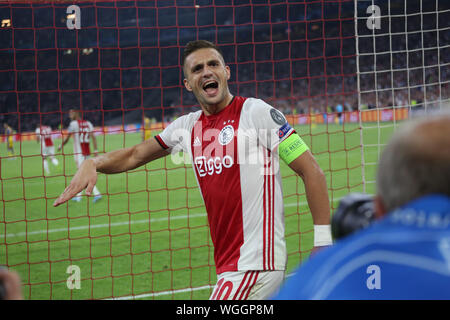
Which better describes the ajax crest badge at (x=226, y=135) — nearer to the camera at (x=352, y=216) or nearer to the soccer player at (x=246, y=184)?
the soccer player at (x=246, y=184)

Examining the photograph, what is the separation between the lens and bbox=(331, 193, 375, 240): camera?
1116 millimetres

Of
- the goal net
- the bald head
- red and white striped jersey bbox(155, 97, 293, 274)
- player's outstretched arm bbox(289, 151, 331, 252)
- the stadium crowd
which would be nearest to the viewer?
the bald head

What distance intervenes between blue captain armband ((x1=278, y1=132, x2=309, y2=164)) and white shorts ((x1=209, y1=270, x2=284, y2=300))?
67 cm

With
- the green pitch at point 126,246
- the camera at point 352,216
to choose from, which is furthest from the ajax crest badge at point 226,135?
the green pitch at point 126,246

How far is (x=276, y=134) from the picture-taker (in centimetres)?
323

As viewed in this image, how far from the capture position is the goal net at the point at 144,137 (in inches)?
255

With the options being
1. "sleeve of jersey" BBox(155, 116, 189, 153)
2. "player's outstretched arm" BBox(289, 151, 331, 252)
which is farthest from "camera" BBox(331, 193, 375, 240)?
"sleeve of jersey" BBox(155, 116, 189, 153)

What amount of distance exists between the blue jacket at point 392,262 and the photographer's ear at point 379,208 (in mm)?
53

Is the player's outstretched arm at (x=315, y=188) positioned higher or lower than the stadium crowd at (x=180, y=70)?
lower

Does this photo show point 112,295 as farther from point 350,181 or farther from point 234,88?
point 234,88

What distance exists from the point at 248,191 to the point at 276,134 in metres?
0.36

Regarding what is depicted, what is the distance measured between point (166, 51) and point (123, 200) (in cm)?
2601

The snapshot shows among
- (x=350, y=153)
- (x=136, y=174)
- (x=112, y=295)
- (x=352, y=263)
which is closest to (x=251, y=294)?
(x=352, y=263)

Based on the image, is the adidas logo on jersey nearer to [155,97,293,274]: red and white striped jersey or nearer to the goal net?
[155,97,293,274]: red and white striped jersey
